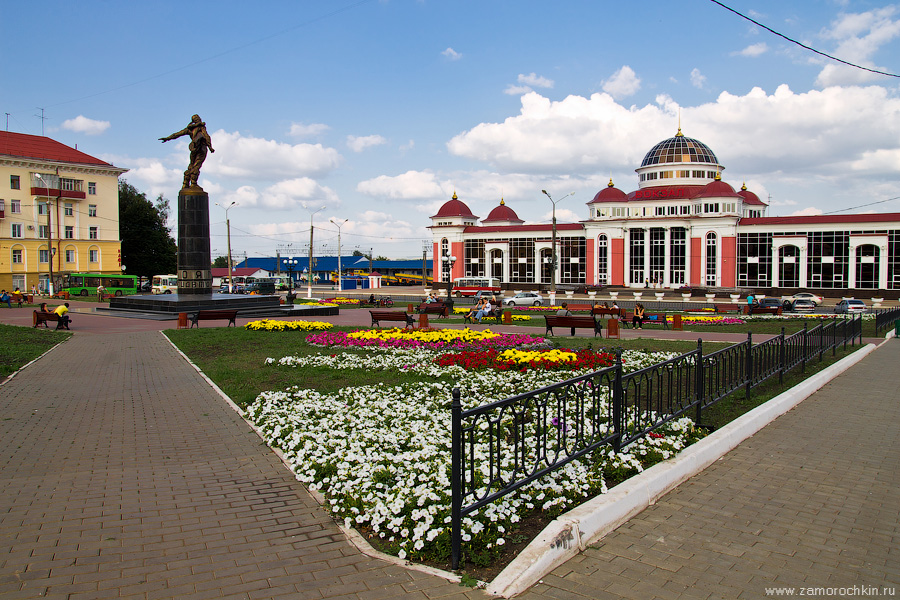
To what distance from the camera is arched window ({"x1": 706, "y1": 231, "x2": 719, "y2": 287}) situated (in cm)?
5938

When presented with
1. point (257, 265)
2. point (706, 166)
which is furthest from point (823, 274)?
point (257, 265)

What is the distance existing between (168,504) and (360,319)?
21.7 metres

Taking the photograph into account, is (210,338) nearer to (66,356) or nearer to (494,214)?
(66,356)

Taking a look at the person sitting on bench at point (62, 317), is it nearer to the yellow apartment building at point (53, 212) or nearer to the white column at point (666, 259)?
the yellow apartment building at point (53, 212)

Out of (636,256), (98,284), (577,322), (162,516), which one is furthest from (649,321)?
(98,284)

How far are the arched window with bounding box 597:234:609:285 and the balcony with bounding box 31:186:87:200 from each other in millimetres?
51369

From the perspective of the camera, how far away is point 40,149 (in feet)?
188

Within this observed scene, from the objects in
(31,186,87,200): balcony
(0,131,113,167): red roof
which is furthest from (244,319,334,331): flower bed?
(0,131,113,167): red roof

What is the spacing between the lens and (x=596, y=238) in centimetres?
6600

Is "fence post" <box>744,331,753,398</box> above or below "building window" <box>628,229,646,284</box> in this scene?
below

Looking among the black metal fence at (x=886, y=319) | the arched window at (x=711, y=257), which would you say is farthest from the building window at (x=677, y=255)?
the black metal fence at (x=886, y=319)

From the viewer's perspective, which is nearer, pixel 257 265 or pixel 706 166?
pixel 706 166

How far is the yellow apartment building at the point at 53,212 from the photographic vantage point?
54188 millimetres

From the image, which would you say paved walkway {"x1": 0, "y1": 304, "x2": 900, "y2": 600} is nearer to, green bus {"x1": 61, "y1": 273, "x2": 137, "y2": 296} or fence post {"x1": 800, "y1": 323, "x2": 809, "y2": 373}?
fence post {"x1": 800, "y1": 323, "x2": 809, "y2": 373}
